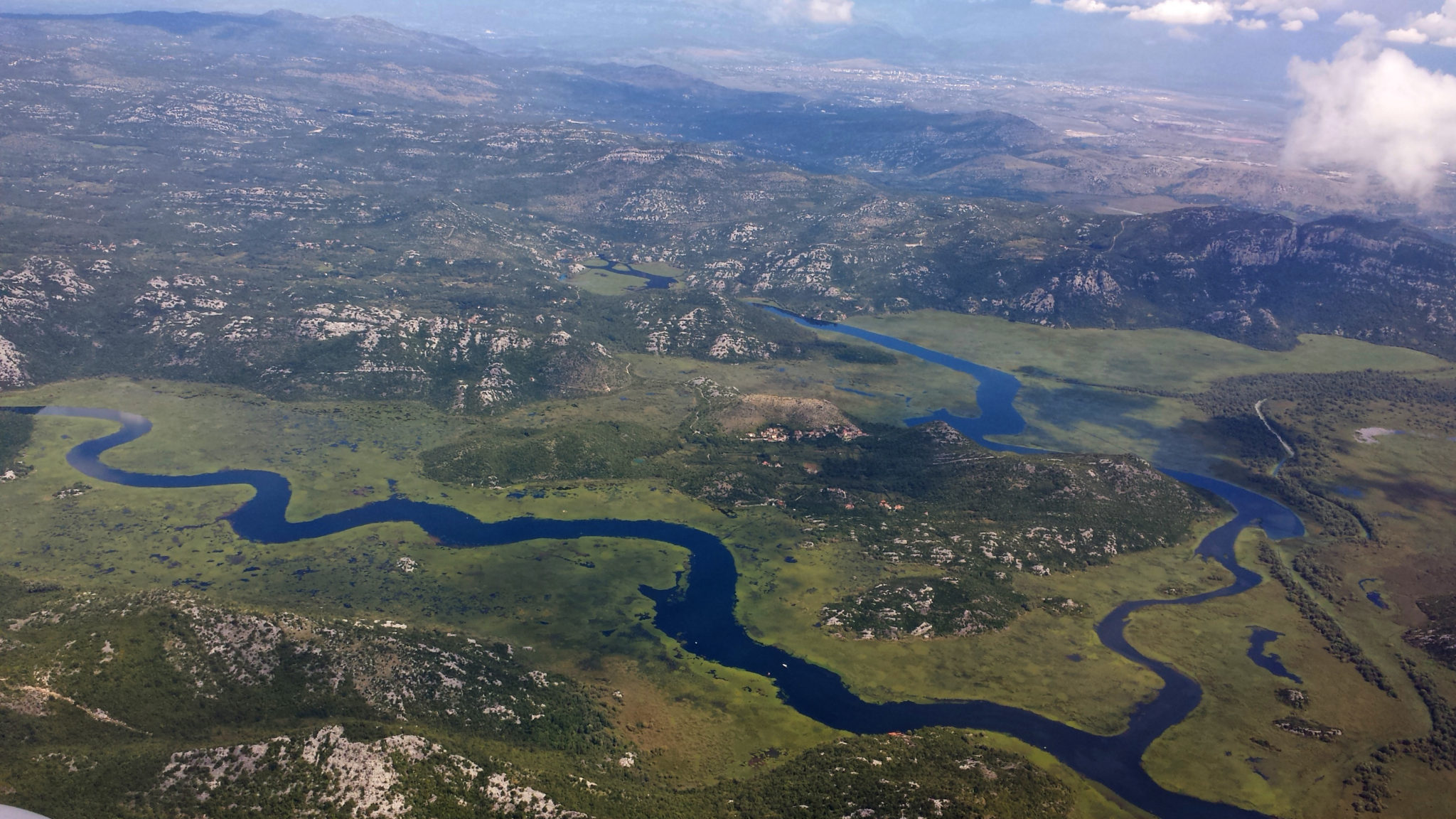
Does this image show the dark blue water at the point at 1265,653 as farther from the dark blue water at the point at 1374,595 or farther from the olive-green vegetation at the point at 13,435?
the olive-green vegetation at the point at 13,435

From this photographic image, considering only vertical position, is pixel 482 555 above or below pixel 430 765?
below

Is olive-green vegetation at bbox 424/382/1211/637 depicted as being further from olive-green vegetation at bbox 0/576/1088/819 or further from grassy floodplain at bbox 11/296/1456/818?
olive-green vegetation at bbox 0/576/1088/819

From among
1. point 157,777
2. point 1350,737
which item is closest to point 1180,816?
point 1350,737

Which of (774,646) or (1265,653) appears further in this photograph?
Result: (1265,653)

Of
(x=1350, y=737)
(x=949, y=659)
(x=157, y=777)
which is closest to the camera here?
(x=157, y=777)

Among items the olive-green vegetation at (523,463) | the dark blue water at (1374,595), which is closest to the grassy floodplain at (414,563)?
the olive-green vegetation at (523,463)

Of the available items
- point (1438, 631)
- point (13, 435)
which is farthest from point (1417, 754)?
point (13, 435)

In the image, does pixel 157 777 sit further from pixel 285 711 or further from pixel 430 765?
pixel 430 765

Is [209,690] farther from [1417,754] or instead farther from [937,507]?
[1417,754]
